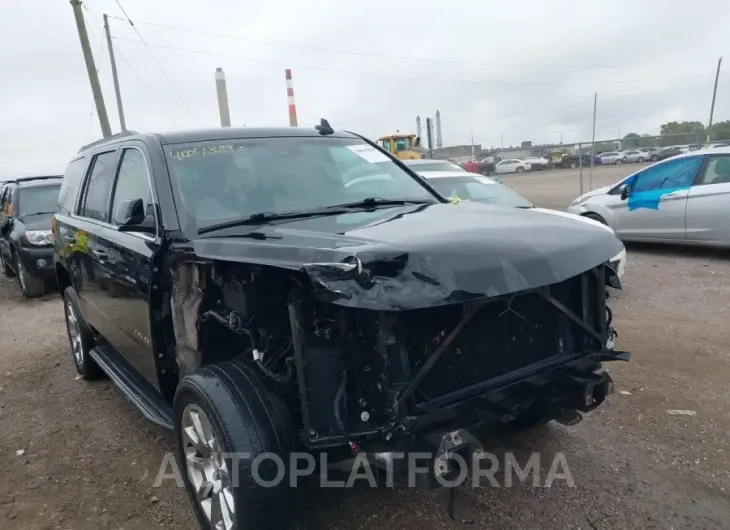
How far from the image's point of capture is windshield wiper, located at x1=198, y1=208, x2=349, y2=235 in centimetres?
296

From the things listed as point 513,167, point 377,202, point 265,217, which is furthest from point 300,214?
point 513,167

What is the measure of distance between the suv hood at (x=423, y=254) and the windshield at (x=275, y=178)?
373 millimetres

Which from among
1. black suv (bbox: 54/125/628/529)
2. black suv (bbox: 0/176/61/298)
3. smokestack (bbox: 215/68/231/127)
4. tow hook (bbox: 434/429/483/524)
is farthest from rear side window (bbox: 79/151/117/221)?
smokestack (bbox: 215/68/231/127)

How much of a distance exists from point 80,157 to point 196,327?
2.92 meters

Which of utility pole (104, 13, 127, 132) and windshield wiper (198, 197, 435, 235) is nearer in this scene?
windshield wiper (198, 197, 435, 235)

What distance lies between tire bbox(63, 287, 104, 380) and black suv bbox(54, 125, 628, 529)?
1393 mm

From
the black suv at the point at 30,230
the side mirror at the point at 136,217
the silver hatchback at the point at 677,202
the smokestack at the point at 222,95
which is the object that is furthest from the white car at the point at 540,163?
the side mirror at the point at 136,217

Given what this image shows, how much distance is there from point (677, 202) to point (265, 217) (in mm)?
7494

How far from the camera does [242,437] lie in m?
2.36

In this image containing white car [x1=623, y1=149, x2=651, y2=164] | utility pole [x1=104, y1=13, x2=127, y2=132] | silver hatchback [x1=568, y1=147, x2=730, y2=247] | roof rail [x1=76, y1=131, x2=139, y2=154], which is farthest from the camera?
white car [x1=623, y1=149, x2=651, y2=164]

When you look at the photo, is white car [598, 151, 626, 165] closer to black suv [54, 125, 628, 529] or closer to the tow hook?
black suv [54, 125, 628, 529]

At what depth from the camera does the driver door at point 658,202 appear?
855cm

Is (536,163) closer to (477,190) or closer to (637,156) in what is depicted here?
(637,156)

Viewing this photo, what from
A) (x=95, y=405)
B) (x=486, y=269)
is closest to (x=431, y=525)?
(x=486, y=269)
